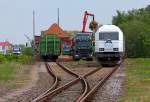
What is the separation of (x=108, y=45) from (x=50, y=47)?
19565 mm

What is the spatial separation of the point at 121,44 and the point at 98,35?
83.8 inches

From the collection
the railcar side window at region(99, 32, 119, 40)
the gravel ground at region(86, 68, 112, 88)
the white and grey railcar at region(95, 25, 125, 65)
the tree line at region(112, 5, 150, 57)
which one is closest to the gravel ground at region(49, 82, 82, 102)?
the gravel ground at region(86, 68, 112, 88)

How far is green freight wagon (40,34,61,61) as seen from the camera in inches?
2579

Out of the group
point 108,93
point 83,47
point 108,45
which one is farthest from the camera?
point 83,47

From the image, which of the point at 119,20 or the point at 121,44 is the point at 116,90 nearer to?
the point at 121,44

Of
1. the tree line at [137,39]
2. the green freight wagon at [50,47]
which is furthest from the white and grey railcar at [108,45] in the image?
the tree line at [137,39]

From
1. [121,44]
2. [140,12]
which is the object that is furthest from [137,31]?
[121,44]

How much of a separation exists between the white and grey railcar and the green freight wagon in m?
17.6

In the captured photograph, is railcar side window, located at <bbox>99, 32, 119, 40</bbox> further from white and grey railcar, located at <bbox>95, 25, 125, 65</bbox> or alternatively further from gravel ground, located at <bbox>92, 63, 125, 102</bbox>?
gravel ground, located at <bbox>92, 63, 125, 102</bbox>

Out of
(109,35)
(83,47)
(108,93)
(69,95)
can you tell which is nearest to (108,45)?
(109,35)

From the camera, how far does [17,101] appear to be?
1864 centimetres

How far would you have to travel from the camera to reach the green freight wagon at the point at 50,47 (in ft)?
215

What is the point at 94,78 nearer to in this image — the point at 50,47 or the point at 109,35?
the point at 109,35

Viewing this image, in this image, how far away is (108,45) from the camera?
47156mm
